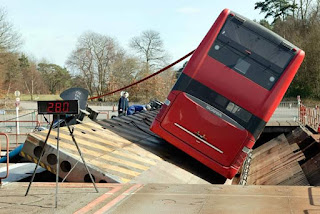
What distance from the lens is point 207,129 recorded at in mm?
10203

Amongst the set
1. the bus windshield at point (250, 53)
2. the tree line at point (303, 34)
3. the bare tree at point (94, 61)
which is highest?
the bus windshield at point (250, 53)

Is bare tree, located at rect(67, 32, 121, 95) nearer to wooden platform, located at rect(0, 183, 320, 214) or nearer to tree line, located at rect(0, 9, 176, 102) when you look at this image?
tree line, located at rect(0, 9, 176, 102)

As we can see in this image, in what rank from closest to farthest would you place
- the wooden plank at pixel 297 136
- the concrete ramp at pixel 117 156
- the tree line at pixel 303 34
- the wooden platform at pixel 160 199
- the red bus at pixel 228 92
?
1. the wooden platform at pixel 160 199
2. the concrete ramp at pixel 117 156
3. the red bus at pixel 228 92
4. the wooden plank at pixel 297 136
5. the tree line at pixel 303 34

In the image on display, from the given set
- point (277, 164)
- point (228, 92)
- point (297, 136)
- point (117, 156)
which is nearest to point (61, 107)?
point (117, 156)

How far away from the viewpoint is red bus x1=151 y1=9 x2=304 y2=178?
10102 millimetres

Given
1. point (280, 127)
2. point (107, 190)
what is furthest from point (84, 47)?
point (107, 190)

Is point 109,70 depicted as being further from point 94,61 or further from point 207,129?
point 207,129

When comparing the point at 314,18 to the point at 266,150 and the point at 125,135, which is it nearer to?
the point at 266,150

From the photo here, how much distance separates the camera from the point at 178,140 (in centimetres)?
1039

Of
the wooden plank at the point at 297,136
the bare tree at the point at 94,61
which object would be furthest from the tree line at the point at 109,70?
the wooden plank at the point at 297,136

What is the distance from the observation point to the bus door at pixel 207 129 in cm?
1011

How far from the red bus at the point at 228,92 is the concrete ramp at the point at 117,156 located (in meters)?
0.63

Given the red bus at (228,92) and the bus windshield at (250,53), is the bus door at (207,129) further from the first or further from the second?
the bus windshield at (250,53)

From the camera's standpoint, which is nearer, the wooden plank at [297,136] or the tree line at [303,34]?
the wooden plank at [297,136]
